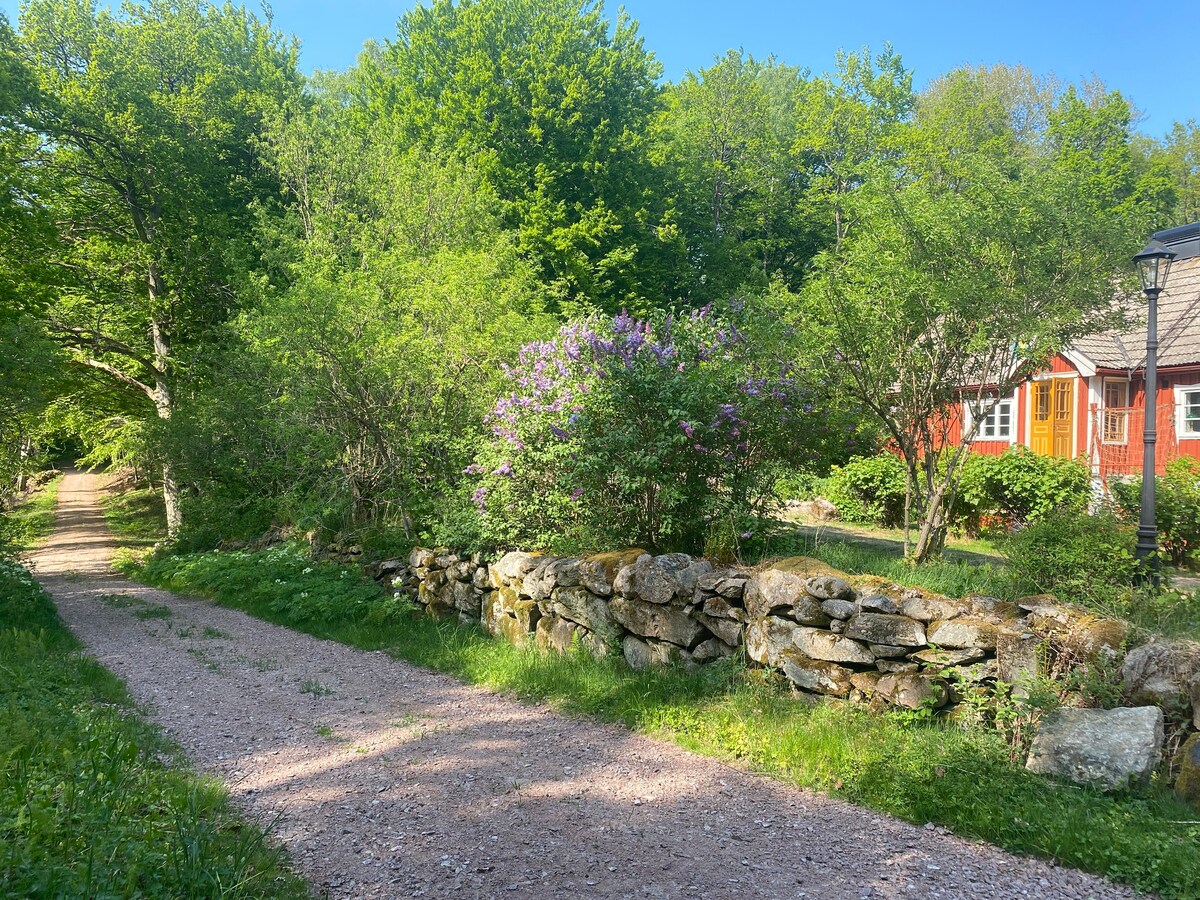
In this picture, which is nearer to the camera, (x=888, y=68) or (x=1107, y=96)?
(x=888, y=68)

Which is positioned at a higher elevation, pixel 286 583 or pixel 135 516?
pixel 286 583

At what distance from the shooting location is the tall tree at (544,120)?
24625 mm

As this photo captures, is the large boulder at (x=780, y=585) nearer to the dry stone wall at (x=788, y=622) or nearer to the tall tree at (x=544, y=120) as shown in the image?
the dry stone wall at (x=788, y=622)

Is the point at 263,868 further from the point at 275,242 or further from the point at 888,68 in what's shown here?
the point at 888,68

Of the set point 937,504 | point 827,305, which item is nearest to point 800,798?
point 937,504

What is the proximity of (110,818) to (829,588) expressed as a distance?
4.65 metres

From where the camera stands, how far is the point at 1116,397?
62.3 ft

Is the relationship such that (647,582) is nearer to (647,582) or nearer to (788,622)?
(647,582)

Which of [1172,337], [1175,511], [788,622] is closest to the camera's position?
[788,622]

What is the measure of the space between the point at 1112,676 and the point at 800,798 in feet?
6.55

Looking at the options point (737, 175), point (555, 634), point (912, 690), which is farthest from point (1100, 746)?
point (737, 175)

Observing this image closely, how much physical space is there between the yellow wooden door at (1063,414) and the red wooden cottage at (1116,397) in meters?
0.02

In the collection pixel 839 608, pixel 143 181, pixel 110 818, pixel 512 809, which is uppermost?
pixel 143 181

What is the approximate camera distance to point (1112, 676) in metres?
4.75
